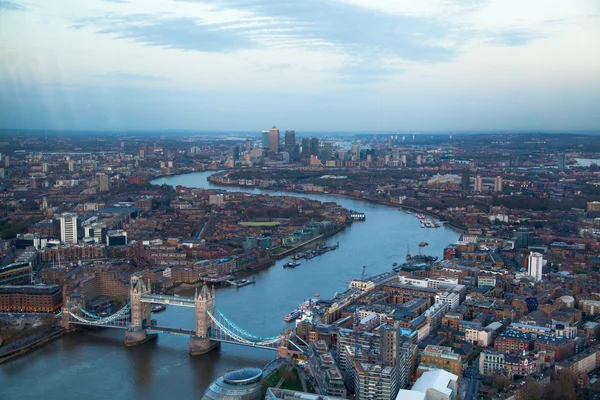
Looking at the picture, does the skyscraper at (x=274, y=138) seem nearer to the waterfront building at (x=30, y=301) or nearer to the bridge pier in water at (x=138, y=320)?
the waterfront building at (x=30, y=301)

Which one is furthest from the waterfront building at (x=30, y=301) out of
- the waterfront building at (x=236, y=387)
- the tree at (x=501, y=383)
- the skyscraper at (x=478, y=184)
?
the skyscraper at (x=478, y=184)

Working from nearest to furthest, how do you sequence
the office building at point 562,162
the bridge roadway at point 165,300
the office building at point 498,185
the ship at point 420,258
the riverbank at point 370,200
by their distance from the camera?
the bridge roadway at point 165,300
the ship at point 420,258
the riverbank at point 370,200
the office building at point 498,185
the office building at point 562,162

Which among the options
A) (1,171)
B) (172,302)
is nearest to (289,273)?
(172,302)

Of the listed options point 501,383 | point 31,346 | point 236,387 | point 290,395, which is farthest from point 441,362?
point 31,346

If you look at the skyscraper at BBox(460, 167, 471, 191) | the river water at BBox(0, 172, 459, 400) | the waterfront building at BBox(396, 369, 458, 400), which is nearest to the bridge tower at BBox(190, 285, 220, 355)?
the river water at BBox(0, 172, 459, 400)

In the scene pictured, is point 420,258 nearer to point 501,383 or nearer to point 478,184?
point 501,383
